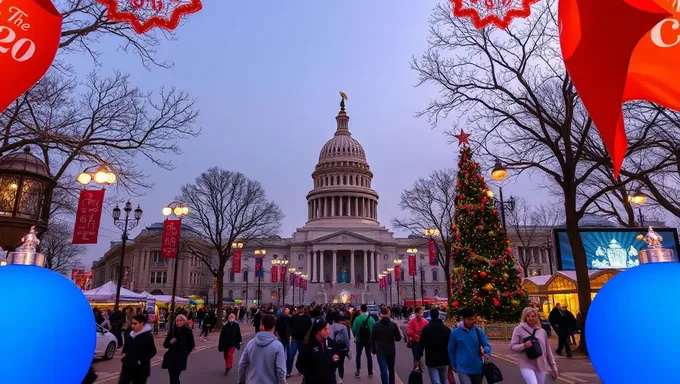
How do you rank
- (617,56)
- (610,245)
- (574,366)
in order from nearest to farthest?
(617,56) → (574,366) → (610,245)

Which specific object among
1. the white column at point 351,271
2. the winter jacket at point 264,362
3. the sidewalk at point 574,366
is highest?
the white column at point 351,271

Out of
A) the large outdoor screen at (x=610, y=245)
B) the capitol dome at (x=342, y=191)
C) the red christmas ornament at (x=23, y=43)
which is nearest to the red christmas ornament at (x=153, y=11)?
the red christmas ornament at (x=23, y=43)

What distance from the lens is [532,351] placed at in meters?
6.75

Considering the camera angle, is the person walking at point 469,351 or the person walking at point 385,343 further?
the person walking at point 385,343

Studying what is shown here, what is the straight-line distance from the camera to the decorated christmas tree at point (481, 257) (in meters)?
23.7

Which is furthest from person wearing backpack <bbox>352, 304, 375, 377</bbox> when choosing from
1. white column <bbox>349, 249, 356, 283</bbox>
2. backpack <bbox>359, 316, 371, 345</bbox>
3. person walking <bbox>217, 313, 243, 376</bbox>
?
white column <bbox>349, 249, 356, 283</bbox>

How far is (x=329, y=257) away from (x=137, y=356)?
101m

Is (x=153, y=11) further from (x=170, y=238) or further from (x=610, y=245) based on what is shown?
(x=610, y=245)

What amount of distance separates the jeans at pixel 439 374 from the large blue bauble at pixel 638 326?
6.66 m

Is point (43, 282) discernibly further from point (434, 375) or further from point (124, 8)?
point (434, 375)

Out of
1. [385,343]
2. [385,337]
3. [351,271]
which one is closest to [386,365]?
[385,343]

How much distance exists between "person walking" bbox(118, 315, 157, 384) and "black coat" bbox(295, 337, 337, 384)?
2827 millimetres

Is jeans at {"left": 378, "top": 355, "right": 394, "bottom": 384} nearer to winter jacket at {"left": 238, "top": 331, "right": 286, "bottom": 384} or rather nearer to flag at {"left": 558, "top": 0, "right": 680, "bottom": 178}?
winter jacket at {"left": 238, "top": 331, "right": 286, "bottom": 384}

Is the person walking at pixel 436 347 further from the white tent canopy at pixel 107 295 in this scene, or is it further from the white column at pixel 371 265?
the white column at pixel 371 265
